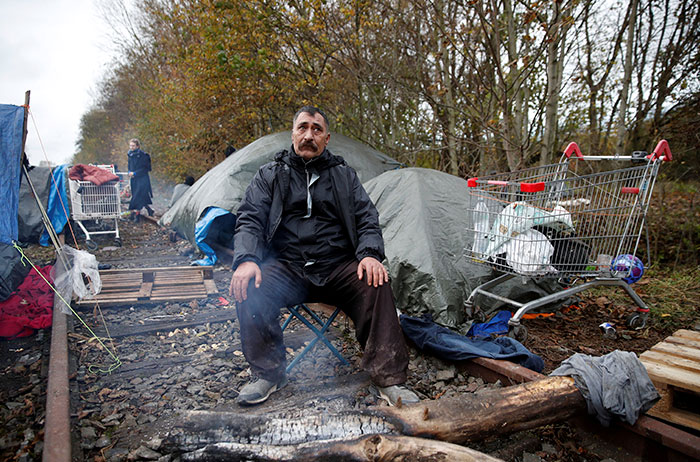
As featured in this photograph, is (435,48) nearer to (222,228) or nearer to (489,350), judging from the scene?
(222,228)

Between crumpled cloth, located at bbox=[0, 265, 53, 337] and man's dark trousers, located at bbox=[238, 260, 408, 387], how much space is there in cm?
239

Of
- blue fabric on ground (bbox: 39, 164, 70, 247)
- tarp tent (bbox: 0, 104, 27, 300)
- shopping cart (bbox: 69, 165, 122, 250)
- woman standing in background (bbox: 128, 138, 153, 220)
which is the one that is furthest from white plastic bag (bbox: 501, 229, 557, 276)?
woman standing in background (bbox: 128, 138, 153, 220)

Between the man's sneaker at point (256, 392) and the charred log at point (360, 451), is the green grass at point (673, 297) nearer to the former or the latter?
the charred log at point (360, 451)

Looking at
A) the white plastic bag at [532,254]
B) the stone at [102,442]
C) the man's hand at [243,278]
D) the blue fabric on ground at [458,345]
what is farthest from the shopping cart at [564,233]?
the stone at [102,442]

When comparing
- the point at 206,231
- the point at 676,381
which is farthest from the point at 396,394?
the point at 206,231

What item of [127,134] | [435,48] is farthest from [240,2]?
[127,134]

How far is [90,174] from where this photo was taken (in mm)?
7746

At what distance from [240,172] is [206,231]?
3.43ft

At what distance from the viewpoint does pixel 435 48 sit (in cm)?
729

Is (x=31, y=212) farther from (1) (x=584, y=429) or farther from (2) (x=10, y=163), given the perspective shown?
(1) (x=584, y=429)

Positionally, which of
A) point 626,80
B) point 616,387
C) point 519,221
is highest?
point 626,80

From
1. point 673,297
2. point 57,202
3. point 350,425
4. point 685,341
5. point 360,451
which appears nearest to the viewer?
point 360,451

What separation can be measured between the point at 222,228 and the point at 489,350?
4.85m

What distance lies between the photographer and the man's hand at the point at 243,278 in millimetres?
2365
